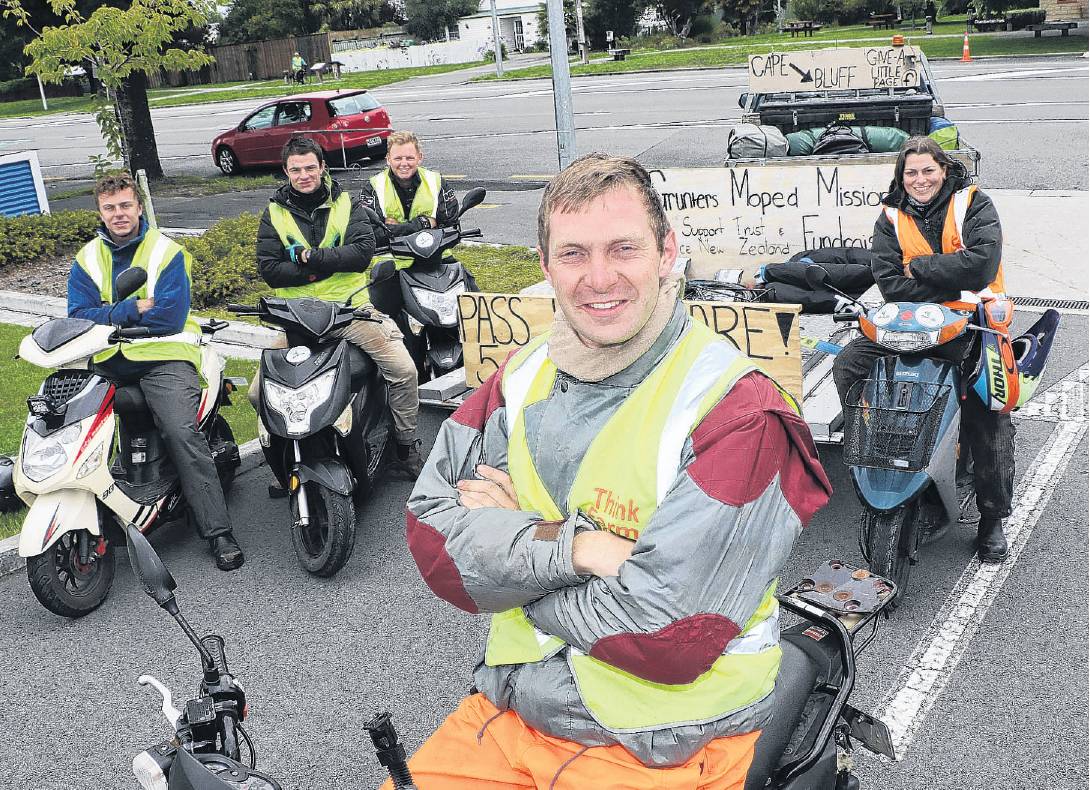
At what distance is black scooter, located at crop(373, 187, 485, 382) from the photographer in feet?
25.1

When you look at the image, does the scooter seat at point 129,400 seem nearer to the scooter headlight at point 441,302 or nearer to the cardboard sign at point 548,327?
the cardboard sign at point 548,327

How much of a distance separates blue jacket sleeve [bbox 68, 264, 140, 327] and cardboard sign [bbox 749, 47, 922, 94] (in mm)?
8394

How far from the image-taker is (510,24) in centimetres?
6912

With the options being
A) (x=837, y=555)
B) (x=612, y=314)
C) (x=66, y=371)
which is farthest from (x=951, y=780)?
(x=66, y=371)

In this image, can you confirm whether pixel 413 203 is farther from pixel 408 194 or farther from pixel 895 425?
pixel 895 425

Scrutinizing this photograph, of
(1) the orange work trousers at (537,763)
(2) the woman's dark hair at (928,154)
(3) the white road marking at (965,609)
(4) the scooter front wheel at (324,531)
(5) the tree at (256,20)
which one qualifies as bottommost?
(3) the white road marking at (965,609)

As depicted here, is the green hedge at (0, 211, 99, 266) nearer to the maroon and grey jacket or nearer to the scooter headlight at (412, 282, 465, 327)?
the scooter headlight at (412, 282, 465, 327)

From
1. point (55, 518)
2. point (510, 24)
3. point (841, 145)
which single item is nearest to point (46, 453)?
point (55, 518)

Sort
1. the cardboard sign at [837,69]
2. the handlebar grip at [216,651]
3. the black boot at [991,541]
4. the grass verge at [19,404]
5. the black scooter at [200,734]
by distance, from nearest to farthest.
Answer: the black scooter at [200,734] < the handlebar grip at [216,651] < the black boot at [991,541] < the grass verge at [19,404] < the cardboard sign at [837,69]

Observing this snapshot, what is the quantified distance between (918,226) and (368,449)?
3.17m

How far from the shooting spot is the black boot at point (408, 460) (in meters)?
6.73

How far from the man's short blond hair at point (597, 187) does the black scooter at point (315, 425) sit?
11.4 ft

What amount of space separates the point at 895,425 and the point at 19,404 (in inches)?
244

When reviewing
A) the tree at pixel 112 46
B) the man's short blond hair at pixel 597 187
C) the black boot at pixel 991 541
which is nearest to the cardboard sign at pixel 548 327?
the black boot at pixel 991 541
